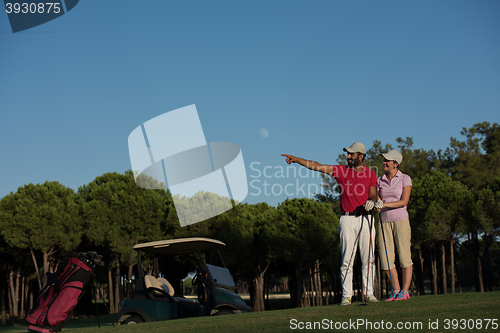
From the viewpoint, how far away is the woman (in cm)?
595

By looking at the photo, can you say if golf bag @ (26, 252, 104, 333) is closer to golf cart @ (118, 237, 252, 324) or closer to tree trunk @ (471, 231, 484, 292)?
golf cart @ (118, 237, 252, 324)

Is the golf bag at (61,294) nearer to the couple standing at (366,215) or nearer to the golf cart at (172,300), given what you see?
the golf cart at (172,300)

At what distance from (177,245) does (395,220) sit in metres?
4.74

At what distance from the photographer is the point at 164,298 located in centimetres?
805

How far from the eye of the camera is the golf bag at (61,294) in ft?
18.4

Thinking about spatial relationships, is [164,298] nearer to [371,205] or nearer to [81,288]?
[81,288]

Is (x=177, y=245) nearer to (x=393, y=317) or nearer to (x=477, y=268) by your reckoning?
(x=393, y=317)

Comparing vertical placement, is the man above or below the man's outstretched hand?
below

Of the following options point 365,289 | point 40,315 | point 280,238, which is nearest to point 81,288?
point 40,315

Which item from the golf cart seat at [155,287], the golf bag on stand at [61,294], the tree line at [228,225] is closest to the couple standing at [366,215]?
the golf bag on stand at [61,294]

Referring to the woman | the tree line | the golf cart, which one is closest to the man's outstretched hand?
the woman

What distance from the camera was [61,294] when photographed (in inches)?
226

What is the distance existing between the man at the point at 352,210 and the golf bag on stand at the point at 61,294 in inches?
128

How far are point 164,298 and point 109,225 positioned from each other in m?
21.8
